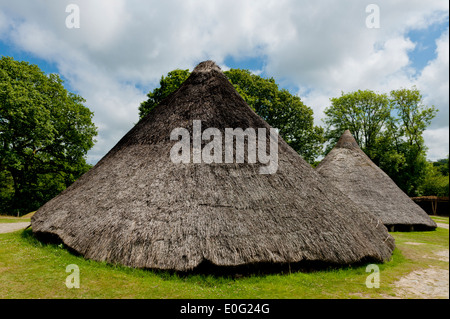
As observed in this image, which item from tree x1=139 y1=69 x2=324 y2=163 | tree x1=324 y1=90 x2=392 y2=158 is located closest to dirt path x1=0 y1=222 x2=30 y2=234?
tree x1=139 y1=69 x2=324 y2=163

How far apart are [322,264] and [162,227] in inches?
165

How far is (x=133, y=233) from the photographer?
19.3 ft

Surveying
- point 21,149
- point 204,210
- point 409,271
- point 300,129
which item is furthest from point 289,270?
point 300,129

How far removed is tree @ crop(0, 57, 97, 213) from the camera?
1895cm

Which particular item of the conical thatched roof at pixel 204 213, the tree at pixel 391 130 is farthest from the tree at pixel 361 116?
the conical thatched roof at pixel 204 213

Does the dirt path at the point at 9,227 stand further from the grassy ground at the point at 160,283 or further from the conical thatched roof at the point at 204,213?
the grassy ground at the point at 160,283

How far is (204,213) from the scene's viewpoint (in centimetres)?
606

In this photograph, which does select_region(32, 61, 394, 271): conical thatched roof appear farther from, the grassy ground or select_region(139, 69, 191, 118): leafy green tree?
select_region(139, 69, 191, 118): leafy green tree

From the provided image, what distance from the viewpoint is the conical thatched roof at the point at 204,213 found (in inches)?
220

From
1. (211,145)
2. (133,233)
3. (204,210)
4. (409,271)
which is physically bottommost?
(409,271)

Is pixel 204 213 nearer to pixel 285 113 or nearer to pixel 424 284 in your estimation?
pixel 424 284

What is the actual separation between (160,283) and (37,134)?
70.0 ft

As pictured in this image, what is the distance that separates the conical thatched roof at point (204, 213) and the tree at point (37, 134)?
47.9 feet
